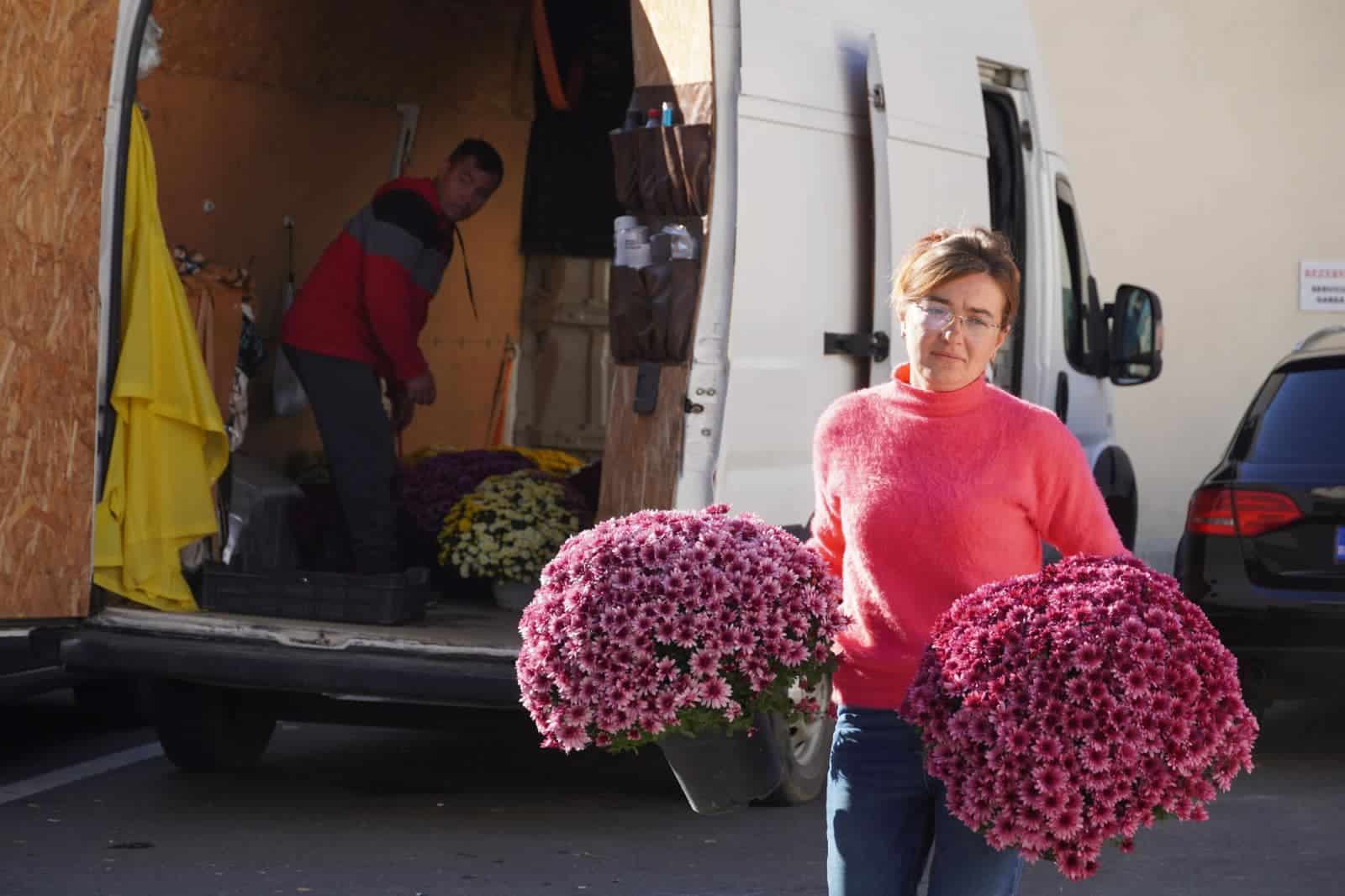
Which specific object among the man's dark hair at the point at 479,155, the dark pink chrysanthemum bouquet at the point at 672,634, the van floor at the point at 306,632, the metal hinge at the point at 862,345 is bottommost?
the van floor at the point at 306,632

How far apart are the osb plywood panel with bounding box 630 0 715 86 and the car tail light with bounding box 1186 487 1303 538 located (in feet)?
9.52

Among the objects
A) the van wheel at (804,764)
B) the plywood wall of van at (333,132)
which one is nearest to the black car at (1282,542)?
the van wheel at (804,764)

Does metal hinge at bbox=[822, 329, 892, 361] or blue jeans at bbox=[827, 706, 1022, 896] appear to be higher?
metal hinge at bbox=[822, 329, 892, 361]

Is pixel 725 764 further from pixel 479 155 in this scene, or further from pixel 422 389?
pixel 479 155

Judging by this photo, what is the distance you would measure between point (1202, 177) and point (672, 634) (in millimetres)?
14210

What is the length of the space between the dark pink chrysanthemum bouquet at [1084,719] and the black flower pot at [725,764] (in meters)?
0.35

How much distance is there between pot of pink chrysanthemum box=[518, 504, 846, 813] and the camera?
3293 mm

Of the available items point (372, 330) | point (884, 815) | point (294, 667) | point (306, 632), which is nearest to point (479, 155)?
point (372, 330)

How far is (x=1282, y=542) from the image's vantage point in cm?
806

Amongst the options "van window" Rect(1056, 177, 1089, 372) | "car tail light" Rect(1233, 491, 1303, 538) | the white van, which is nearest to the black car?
"car tail light" Rect(1233, 491, 1303, 538)

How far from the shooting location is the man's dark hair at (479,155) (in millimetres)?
8305

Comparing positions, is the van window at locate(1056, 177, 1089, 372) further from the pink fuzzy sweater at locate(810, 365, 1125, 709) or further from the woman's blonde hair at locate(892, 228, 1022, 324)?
the pink fuzzy sweater at locate(810, 365, 1125, 709)

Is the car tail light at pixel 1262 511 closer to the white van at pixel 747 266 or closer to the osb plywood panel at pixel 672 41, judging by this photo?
the white van at pixel 747 266

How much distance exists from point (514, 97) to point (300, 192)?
1369 mm
